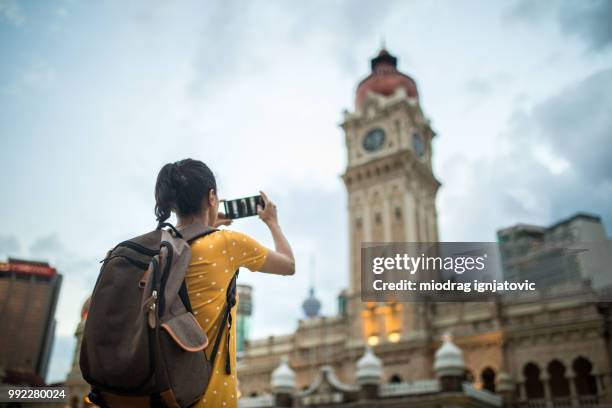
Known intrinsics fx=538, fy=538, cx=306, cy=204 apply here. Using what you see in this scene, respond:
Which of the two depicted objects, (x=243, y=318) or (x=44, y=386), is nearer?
(x=44, y=386)

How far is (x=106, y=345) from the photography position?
2.37 metres

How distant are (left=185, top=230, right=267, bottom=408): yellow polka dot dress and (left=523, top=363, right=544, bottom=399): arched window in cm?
3205

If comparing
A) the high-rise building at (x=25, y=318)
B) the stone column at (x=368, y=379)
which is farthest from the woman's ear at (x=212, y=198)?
the stone column at (x=368, y=379)

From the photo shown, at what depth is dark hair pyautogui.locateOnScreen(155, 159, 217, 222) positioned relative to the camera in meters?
3.02

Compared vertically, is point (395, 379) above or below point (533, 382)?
above

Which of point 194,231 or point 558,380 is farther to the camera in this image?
point 558,380

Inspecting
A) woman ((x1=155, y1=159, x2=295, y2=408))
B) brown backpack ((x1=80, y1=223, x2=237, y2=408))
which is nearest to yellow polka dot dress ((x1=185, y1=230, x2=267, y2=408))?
woman ((x1=155, y1=159, x2=295, y2=408))

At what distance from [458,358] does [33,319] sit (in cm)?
1740

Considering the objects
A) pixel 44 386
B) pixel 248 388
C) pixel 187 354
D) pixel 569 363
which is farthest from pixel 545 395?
pixel 187 354

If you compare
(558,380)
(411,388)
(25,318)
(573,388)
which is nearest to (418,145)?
(558,380)

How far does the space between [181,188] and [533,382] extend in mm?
33342

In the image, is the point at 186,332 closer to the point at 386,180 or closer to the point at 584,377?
the point at 584,377

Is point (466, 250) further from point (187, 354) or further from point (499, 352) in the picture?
point (499, 352)

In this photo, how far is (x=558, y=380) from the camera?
30.9 meters
